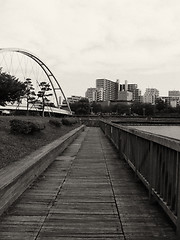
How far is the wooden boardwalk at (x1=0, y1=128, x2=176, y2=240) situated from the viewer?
345cm

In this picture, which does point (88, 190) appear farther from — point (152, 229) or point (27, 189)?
point (152, 229)

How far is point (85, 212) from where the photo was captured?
4.20m

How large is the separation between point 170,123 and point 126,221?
125 m

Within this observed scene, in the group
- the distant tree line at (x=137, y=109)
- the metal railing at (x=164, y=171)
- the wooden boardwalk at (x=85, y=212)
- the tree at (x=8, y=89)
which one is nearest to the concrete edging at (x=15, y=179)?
the wooden boardwalk at (x=85, y=212)

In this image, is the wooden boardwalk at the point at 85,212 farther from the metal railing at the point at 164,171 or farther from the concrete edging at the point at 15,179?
the metal railing at the point at 164,171

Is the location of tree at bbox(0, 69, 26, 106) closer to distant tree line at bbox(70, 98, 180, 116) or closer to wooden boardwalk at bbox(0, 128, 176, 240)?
wooden boardwalk at bbox(0, 128, 176, 240)

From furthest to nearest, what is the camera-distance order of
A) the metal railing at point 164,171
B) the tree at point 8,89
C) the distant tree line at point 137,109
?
the distant tree line at point 137,109
the tree at point 8,89
the metal railing at point 164,171

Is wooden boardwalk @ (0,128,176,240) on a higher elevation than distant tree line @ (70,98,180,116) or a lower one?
lower

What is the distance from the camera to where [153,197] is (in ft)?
15.2

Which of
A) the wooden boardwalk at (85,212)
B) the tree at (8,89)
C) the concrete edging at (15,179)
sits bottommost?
the wooden boardwalk at (85,212)

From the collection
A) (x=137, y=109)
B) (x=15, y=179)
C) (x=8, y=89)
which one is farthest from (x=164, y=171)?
(x=137, y=109)

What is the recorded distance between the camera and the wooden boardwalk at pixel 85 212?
345 centimetres

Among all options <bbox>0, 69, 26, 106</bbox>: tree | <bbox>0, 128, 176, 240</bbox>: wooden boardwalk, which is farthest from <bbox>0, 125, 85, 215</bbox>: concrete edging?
<bbox>0, 69, 26, 106</bbox>: tree

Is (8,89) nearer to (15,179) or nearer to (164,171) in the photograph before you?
(15,179)
